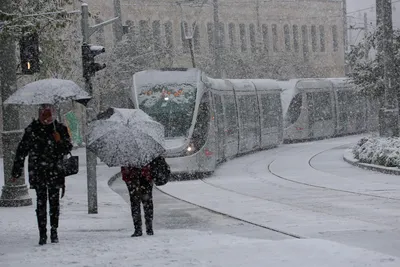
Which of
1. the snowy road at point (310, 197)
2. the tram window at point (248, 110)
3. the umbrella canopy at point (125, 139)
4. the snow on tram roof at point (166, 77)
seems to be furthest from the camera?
the tram window at point (248, 110)

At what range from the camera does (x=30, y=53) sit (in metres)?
Answer: 17.0

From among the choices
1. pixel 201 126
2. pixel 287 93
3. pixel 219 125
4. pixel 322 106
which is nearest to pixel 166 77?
pixel 201 126

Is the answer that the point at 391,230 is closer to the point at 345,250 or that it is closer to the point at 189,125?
the point at 345,250

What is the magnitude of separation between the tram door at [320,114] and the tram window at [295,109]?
1.90 feet

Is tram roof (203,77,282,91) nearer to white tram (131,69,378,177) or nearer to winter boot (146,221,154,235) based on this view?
white tram (131,69,378,177)

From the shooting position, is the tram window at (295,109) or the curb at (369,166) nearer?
the curb at (369,166)

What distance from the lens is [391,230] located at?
1199 centimetres

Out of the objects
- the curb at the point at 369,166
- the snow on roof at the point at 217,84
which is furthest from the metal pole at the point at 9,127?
the curb at the point at 369,166

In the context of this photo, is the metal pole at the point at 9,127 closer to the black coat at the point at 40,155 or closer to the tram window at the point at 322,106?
the black coat at the point at 40,155

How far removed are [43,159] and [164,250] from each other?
2021 mm

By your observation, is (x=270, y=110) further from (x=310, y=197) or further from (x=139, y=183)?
(x=139, y=183)

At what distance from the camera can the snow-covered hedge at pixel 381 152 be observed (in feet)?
78.3

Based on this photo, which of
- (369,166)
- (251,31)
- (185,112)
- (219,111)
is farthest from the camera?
(251,31)

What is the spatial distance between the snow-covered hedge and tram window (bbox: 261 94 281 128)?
8905mm
